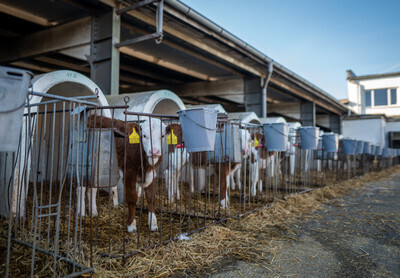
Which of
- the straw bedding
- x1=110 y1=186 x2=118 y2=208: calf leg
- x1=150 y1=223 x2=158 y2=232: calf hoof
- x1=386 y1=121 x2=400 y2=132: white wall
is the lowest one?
the straw bedding

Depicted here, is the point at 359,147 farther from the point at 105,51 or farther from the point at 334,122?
the point at 334,122

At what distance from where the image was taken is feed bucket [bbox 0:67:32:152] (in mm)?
2064

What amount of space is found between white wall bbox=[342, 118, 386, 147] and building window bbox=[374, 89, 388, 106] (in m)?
4.08

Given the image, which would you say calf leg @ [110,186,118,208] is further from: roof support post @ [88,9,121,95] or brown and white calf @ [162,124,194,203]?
roof support post @ [88,9,121,95]

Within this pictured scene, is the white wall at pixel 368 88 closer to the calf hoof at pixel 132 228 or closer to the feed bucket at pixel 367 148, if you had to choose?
the feed bucket at pixel 367 148

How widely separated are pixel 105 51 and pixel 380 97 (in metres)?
29.3

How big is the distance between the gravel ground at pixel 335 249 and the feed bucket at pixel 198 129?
4.84 feet

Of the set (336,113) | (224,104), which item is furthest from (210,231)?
(336,113)

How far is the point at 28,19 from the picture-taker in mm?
8211

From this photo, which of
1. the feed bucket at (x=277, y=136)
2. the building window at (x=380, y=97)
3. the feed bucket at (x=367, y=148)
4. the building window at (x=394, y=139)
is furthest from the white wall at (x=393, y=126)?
the feed bucket at (x=277, y=136)

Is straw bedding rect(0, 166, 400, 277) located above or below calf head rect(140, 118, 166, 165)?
below

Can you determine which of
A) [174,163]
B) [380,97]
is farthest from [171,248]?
[380,97]

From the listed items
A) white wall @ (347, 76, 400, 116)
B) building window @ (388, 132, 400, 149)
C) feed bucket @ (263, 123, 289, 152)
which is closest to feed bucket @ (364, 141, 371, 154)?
feed bucket @ (263, 123, 289, 152)

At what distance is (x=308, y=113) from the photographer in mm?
20516
